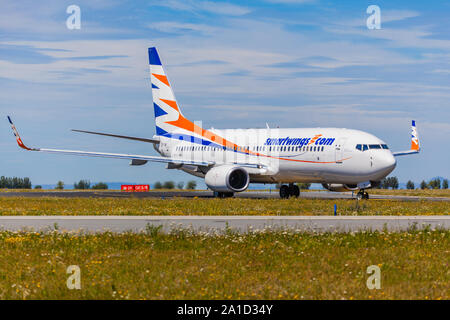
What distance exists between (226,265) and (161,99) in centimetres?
3526

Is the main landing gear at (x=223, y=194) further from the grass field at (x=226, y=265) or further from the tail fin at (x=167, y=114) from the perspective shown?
the grass field at (x=226, y=265)

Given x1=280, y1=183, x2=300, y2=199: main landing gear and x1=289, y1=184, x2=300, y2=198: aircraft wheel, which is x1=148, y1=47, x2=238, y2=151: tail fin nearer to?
x1=280, y1=183, x2=300, y2=199: main landing gear

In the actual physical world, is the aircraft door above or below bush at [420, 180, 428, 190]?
above

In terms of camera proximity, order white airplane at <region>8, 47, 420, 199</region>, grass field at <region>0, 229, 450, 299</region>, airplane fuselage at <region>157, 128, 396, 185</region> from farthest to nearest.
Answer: white airplane at <region>8, 47, 420, 199</region> → airplane fuselage at <region>157, 128, 396, 185</region> → grass field at <region>0, 229, 450, 299</region>

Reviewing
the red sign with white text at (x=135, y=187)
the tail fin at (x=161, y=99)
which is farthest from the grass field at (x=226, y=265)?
the red sign with white text at (x=135, y=187)

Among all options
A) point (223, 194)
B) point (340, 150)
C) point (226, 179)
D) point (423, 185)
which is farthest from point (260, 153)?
point (423, 185)

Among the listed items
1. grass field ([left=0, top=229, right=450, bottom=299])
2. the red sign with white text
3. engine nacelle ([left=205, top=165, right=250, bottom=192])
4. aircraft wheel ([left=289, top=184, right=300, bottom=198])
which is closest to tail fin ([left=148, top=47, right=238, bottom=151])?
engine nacelle ([left=205, top=165, right=250, bottom=192])

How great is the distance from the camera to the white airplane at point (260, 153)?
36.3 m

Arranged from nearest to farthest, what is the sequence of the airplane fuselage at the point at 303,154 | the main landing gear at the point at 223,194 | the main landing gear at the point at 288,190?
the airplane fuselage at the point at 303,154, the main landing gear at the point at 223,194, the main landing gear at the point at 288,190

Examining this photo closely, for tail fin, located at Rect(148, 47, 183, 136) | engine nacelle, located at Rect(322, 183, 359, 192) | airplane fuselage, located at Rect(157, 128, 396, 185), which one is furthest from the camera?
tail fin, located at Rect(148, 47, 183, 136)

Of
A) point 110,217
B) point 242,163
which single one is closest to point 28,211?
point 110,217

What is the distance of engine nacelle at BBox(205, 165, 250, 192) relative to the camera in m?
38.8

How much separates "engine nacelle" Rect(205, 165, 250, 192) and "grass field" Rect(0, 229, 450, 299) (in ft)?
68.0

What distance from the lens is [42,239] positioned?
55.4 feet
